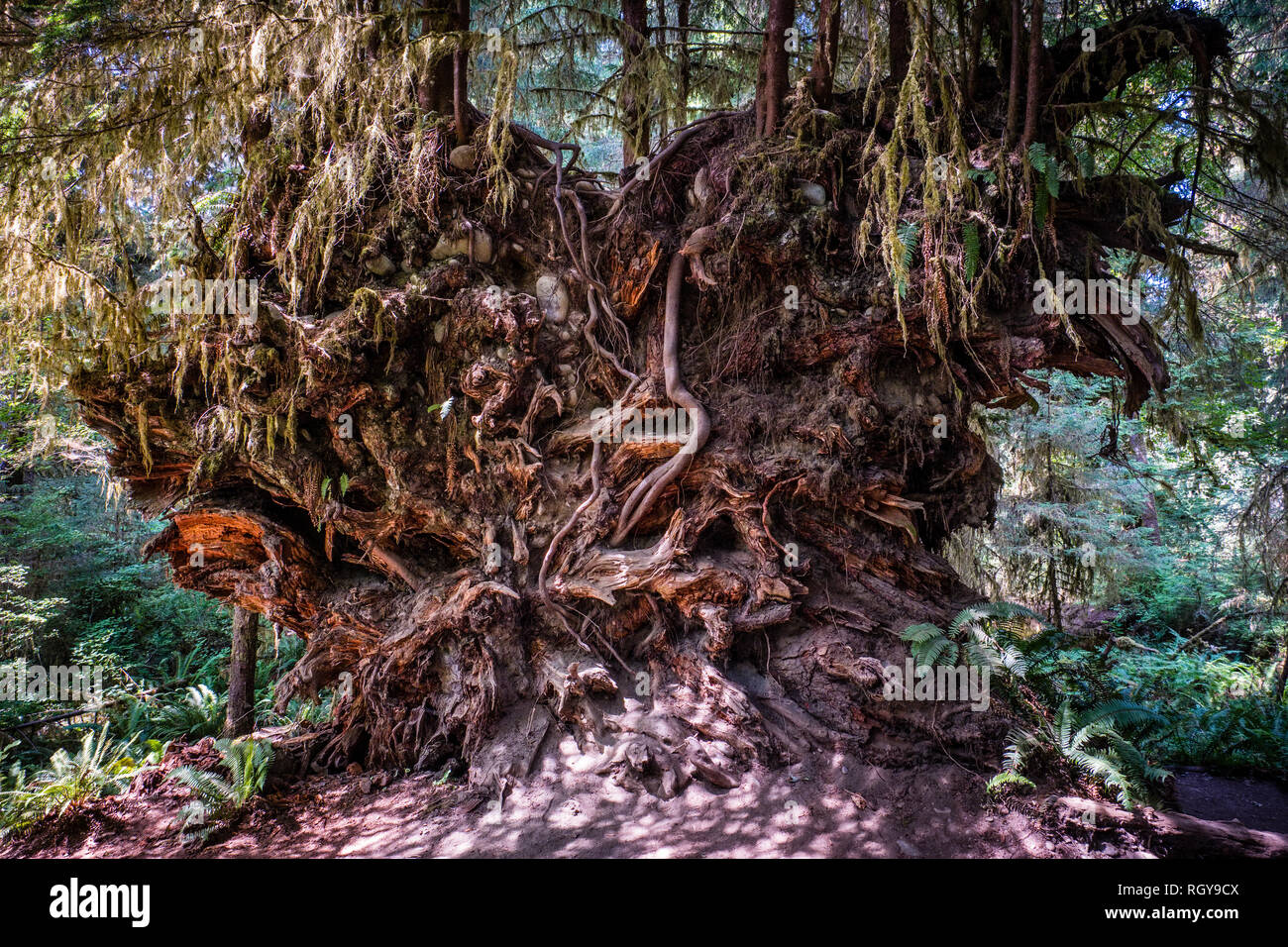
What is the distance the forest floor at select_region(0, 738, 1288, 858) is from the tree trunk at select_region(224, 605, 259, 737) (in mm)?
2906

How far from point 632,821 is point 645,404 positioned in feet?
10.1

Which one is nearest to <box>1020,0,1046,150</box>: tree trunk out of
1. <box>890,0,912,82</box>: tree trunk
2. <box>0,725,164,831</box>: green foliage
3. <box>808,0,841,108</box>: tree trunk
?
<box>890,0,912,82</box>: tree trunk

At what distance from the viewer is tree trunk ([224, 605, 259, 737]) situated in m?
7.66

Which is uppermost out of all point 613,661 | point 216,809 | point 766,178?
point 766,178

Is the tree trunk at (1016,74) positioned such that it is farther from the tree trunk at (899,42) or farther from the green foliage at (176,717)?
the green foliage at (176,717)

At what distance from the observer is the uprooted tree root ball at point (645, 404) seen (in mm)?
4500

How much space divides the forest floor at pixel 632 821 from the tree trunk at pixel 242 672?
291 centimetres

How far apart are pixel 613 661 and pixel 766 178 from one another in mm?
4128

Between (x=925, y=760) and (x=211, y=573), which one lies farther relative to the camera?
(x=211, y=573)

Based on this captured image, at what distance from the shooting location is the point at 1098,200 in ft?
14.8

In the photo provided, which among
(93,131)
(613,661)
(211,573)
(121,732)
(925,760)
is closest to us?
(925,760)

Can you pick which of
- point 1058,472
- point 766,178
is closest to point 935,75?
point 766,178

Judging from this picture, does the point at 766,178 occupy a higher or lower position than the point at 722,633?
higher

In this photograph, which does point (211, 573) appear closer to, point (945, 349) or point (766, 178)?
point (766, 178)
